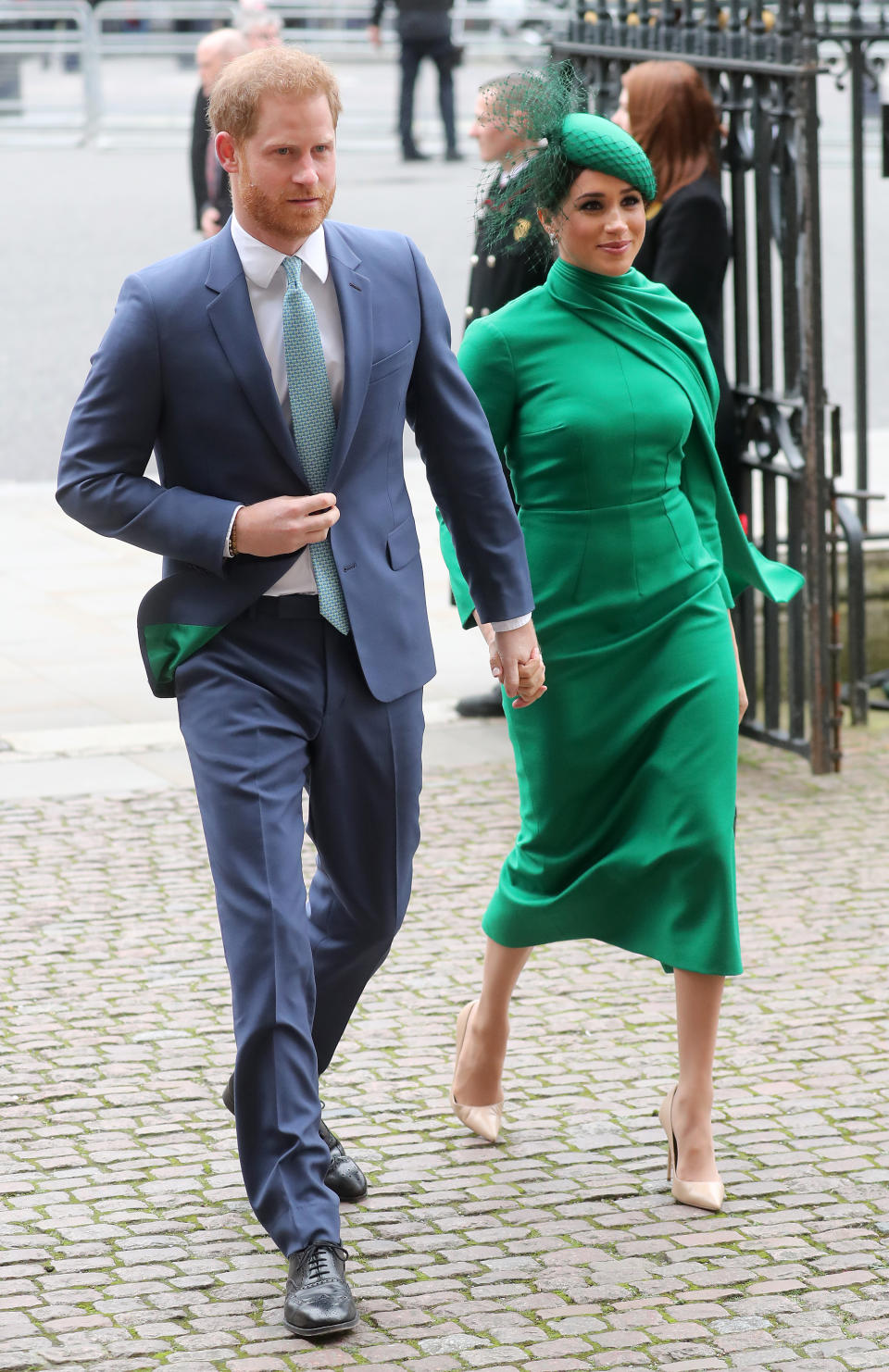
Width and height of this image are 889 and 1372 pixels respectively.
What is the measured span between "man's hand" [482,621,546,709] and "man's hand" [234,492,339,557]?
0.49 metres

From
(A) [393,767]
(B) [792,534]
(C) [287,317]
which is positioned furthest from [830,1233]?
(B) [792,534]

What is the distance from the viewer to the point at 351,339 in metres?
3.66

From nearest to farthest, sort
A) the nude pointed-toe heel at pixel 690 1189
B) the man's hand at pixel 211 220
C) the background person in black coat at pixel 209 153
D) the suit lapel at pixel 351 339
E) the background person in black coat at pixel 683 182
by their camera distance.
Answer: the suit lapel at pixel 351 339, the nude pointed-toe heel at pixel 690 1189, the background person in black coat at pixel 683 182, the man's hand at pixel 211 220, the background person in black coat at pixel 209 153

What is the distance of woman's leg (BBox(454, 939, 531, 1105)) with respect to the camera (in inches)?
172

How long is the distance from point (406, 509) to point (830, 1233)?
4.80 ft

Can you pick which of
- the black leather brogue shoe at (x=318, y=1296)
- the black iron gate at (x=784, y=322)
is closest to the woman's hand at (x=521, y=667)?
the black leather brogue shoe at (x=318, y=1296)

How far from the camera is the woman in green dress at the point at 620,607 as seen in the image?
4.11 metres

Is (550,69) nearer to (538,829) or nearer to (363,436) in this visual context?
(363,436)

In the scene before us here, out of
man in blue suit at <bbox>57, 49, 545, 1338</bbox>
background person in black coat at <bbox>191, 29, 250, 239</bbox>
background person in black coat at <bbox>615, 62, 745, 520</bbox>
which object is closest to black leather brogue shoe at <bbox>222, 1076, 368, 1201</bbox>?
man in blue suit at <bbox>57, 49, 545, 1338</bbox>

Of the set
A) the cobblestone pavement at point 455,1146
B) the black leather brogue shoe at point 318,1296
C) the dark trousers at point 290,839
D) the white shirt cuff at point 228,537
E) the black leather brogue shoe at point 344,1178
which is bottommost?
the cobblestone pavement at point 455,1146

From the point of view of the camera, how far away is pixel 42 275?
1555 cm

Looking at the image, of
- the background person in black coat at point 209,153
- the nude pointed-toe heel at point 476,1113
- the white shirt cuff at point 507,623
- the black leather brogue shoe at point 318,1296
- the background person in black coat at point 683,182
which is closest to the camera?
the black leather brogue shoe at point 318,1296

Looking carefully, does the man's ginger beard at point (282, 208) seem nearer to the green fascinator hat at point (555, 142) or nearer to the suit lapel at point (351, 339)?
the suit lapel at point (351, 339)

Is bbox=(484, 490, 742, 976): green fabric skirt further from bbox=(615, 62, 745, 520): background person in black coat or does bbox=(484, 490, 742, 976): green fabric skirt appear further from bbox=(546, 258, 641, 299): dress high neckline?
bbox=(615, 62, 745, 520): background person in black coat
